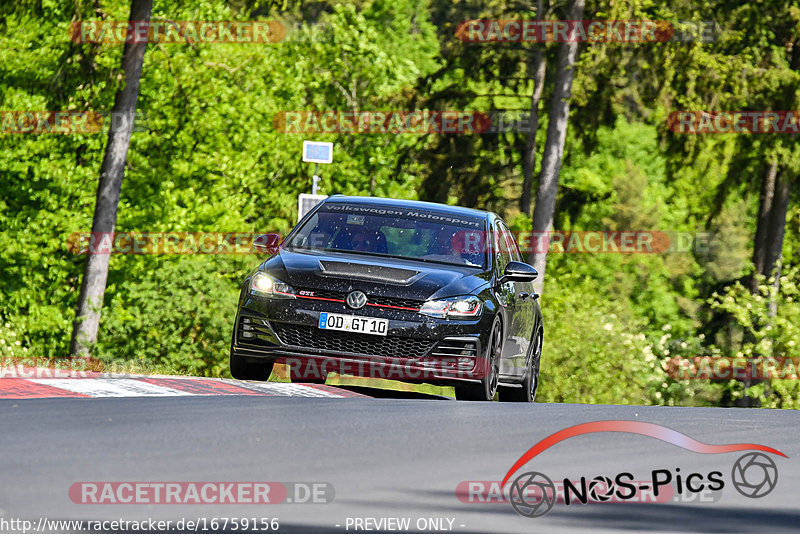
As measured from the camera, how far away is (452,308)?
11.7m

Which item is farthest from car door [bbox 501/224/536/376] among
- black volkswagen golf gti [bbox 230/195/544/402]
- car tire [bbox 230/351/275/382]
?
car tire [bbox 230/351/275/382]

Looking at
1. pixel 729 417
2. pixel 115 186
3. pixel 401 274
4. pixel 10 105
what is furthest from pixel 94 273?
pixel 729 417

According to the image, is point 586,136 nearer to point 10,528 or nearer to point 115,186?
point 115,186

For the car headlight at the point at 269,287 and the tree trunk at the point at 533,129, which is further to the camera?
the tree trunk at the point at 533,129

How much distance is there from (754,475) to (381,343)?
4121mm

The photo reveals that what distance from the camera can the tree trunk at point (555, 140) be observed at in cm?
2898

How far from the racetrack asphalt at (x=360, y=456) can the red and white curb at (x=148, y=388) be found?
1.75 ft

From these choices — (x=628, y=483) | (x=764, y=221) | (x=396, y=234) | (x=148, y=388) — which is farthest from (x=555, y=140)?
(x=628, y=483)

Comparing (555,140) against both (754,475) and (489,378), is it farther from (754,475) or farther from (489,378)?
(754,475)

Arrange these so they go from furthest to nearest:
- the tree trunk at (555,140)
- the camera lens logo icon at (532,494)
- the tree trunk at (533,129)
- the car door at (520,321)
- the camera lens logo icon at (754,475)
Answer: the tree trunk at (533,129) → the tree trunk at (555,140) → the car door at (520,321) → the camera lens logo icon at (754,475) → the camera lens logo icon at (532,494)

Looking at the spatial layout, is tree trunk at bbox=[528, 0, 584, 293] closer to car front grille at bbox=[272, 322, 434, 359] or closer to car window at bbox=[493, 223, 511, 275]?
car window at bbox=[493, 223, 511, 275]

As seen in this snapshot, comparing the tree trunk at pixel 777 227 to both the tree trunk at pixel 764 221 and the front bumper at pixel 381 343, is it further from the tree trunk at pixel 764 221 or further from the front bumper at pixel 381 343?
the front bumper at pixel 381 343

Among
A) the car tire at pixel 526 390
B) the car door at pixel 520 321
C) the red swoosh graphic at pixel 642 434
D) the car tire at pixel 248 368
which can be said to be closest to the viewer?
the red swoosh graphic at pixel 642 434

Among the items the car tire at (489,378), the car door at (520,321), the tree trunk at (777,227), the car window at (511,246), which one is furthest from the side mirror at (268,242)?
the tree trunk at (777,227)
